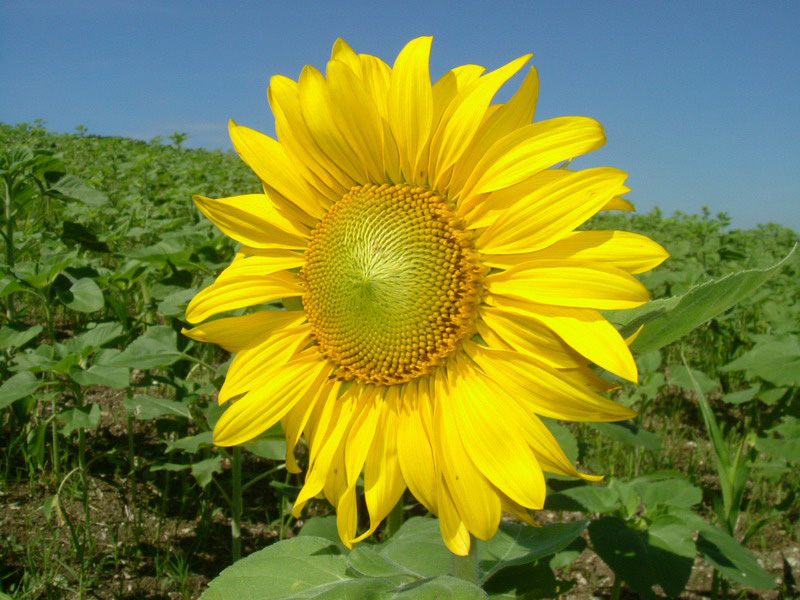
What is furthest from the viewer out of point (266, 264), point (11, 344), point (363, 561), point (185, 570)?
point (11, 344)

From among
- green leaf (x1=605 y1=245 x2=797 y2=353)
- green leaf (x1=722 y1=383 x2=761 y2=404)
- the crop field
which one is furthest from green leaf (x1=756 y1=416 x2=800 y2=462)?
green leaf (x1=605 y1=245 x2=797 y2=353)

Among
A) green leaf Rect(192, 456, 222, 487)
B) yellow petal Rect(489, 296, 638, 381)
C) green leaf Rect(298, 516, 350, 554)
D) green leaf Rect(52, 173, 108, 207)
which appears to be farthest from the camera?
green leaf Rect(52, 173, 108, 207)

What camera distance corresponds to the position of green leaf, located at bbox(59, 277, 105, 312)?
2.89 metres

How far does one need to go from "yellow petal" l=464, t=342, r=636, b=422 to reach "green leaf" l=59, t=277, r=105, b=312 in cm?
219

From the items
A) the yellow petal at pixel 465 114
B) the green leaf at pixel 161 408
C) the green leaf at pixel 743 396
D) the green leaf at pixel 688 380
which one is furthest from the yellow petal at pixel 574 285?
the green leaf at pixel 743 396

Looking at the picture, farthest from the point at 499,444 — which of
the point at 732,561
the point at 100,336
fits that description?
the point at 100,336

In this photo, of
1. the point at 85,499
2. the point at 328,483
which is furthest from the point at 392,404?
the point at 85,499

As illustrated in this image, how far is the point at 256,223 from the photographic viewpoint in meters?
1.45

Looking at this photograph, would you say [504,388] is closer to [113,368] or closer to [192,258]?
[113,368]

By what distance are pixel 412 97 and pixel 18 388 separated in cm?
191

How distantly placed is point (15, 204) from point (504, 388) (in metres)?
3.13

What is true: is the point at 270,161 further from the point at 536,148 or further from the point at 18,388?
the point at 18,388

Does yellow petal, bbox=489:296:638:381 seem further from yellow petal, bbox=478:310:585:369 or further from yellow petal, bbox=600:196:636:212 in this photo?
yellow petal, bbox=600:196:636:212

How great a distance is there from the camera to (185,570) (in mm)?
A: 2402
